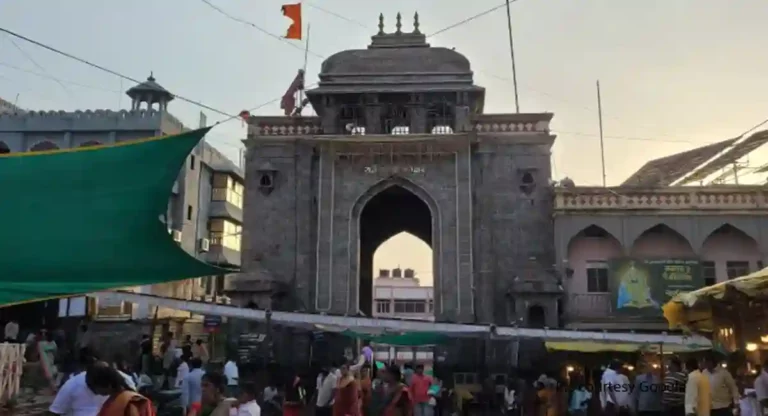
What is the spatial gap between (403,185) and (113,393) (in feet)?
56.6

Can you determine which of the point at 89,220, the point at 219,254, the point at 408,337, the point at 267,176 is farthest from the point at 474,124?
the point at 89,220

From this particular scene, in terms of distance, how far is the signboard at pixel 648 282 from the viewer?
757 inches

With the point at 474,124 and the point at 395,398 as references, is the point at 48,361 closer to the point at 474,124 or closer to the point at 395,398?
the point at 395,398

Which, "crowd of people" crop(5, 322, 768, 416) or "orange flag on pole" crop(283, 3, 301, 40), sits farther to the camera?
"orange flag on pole" crop(283, 3, 301, 40)

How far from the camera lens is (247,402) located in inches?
215

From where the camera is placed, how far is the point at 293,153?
70.8ft

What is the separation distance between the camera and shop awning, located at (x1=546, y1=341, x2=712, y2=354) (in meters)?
14.8

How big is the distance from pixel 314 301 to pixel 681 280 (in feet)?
33.3

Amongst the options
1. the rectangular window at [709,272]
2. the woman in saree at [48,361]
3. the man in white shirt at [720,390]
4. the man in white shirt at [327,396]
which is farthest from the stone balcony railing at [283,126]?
the man in white shirt at [720,390]

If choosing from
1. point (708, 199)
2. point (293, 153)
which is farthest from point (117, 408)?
point (708, 199)

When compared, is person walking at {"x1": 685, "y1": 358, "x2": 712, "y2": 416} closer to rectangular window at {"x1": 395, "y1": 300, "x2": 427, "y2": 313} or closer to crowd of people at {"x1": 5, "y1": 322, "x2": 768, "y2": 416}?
crowd of people at {"x1": 5, "y1": 322, "x2": 768, "y2": 416}

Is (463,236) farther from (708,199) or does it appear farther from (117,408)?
(117,408)

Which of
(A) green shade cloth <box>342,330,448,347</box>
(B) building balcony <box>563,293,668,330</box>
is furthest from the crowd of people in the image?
(B) building balcony <box>563,293,668,330</box>

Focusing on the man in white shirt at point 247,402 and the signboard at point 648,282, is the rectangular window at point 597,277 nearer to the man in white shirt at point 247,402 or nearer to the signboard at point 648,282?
the signboard at point 648,282
